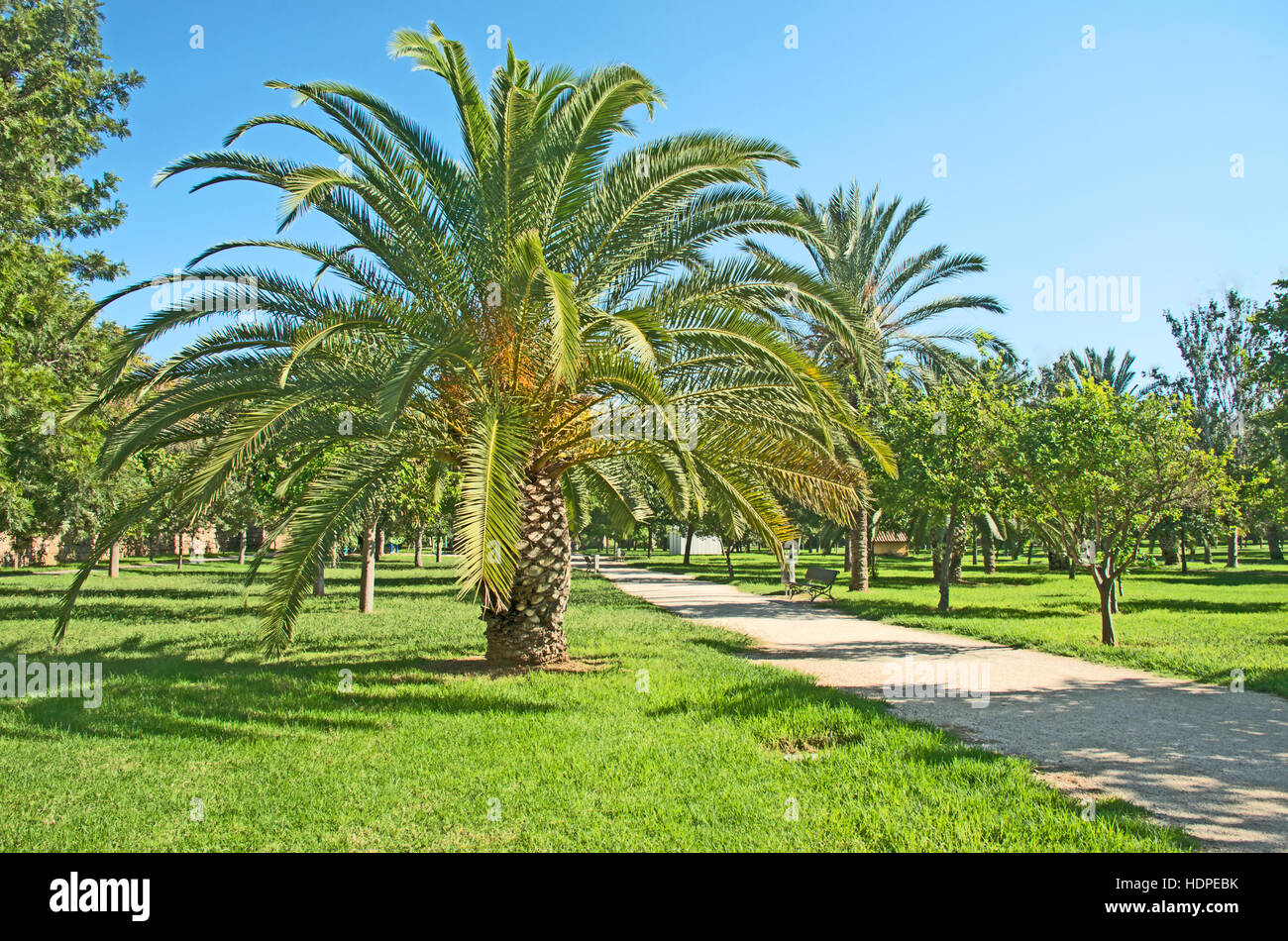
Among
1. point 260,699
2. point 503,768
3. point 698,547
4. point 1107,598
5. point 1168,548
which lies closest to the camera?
point 503,768

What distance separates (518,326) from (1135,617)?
14.0m

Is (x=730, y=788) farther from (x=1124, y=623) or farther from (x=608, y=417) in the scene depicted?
(x=1124, y=623)

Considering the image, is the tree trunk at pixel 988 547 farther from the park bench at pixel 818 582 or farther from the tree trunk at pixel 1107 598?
the tree trunk at pixel 1107 598

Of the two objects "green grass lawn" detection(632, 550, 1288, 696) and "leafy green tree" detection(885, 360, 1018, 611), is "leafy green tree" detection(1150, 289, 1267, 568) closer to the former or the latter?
"green grass lawn" detection(632, 550, 1288, 696)

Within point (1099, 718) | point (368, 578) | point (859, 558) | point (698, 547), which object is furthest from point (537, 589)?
point (698, 547)

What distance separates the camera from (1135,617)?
15188mm

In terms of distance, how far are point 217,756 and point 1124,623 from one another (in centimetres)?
1495

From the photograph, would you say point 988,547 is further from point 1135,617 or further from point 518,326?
point 518,326

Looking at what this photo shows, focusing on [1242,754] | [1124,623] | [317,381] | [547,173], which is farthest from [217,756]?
[1124,623]

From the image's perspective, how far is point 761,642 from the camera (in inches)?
486

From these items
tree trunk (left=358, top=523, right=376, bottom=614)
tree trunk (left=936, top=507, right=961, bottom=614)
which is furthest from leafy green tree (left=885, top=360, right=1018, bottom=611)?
tree trunk (left=358, top=523, right=376, bottom=614)

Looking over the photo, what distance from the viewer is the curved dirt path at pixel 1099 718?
4758mm

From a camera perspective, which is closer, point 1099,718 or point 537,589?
point 1099,718

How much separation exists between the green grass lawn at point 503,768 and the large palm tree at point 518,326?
1.37 meters
